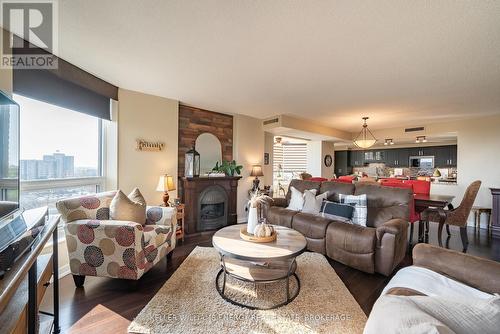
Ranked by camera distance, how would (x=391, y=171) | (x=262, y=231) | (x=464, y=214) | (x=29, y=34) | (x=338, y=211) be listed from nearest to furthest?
(x=29, y=34)
(x=262, y=231)
(x=338, y=211)
(x=464, y=214)
(x=391, y=171)

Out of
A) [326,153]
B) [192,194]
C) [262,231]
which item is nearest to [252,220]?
[262,231]

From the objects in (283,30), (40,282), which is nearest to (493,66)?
(283,30)

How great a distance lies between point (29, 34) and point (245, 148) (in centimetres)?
359

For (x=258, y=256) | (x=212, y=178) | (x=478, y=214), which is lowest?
(x=478, y=214)

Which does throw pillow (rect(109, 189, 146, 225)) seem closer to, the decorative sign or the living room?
the living room

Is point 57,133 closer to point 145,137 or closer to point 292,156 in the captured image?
point 145,137

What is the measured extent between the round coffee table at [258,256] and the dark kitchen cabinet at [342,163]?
25.9ft

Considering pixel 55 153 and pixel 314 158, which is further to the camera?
pixel 314 158

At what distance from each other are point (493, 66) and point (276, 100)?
103 inches

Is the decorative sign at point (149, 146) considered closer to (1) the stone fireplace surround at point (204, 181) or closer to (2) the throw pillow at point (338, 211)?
(1) the stone fireplace surround at point (204, 181)

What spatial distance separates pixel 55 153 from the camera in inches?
101

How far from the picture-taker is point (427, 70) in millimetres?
2484

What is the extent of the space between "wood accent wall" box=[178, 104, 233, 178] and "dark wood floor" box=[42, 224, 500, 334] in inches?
80.7

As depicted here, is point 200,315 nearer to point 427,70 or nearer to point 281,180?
point 427,70
